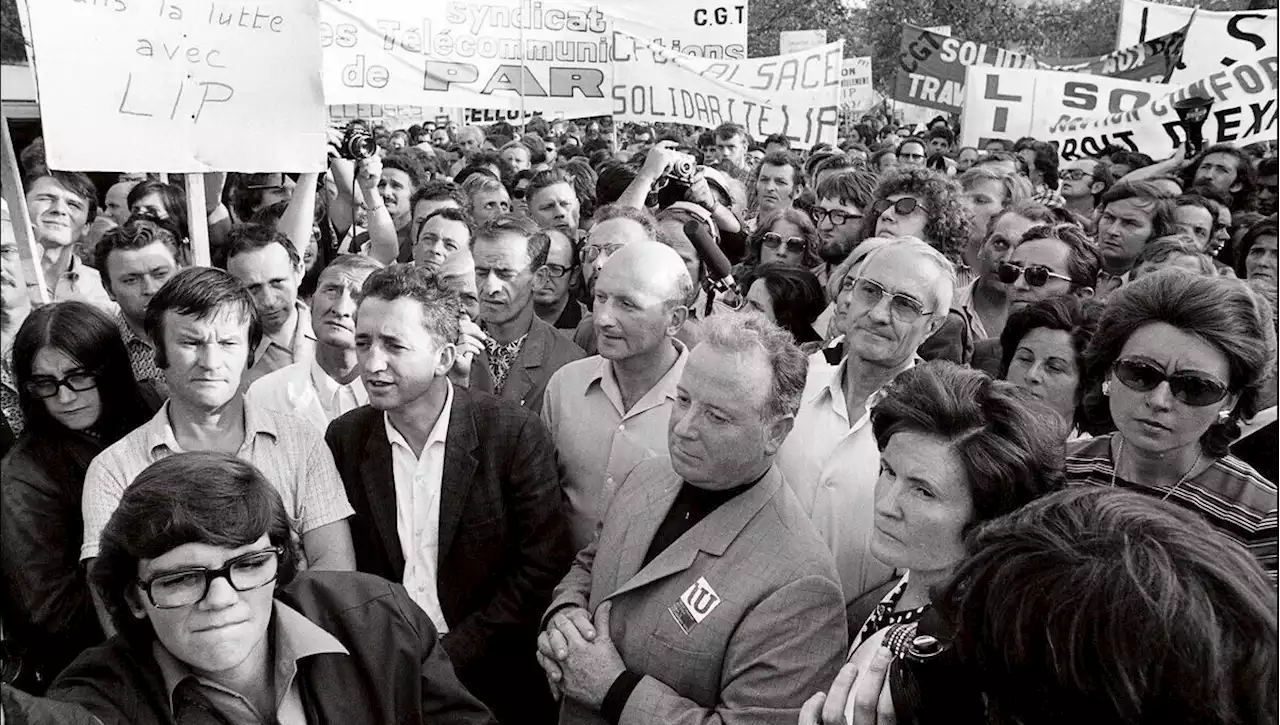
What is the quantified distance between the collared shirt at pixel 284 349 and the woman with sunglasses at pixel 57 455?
85cm

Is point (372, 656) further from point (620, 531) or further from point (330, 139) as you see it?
point (330, 139)

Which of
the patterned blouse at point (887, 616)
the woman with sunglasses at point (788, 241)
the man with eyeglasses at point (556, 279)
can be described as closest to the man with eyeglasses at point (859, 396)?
the patterned blouse at point (887, 616)

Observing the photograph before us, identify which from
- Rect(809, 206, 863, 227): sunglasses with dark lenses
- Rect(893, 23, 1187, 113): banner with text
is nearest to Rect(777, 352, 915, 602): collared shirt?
Rect(809, 206, 863, 227): sunglasses with dark lenses

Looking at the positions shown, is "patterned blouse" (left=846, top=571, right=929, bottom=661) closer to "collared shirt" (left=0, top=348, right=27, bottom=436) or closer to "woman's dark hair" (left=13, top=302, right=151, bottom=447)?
"woman's dark hair" (left=13, top=302, right=151, bottom=447)

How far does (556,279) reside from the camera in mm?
4652

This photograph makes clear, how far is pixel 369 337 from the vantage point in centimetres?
300

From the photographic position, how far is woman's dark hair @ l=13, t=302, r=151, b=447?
2811 mm

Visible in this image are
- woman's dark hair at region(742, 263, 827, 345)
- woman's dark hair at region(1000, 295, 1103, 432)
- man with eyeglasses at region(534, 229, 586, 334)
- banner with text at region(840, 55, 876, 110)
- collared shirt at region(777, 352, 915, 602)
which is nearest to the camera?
collared shirt at region(777, 352, 915, 602)

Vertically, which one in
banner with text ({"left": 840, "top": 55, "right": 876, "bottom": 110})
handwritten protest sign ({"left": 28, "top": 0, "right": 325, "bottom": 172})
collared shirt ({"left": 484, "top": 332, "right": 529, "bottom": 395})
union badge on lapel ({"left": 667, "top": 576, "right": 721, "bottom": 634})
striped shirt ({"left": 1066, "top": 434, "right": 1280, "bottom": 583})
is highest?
handwritten protest sign ({"left": 28, "top": 0, "right": 325, "bottom": 172})

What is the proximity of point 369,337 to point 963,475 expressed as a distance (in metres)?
1.68

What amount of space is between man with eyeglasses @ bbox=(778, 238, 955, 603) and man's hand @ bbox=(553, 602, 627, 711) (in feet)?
2.27

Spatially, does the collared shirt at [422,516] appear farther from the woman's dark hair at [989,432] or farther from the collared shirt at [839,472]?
the woman's dark hair at [989,432]

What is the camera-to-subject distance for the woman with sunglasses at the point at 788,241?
5324 millimetres

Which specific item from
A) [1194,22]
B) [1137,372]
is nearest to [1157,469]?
[1137,372]
